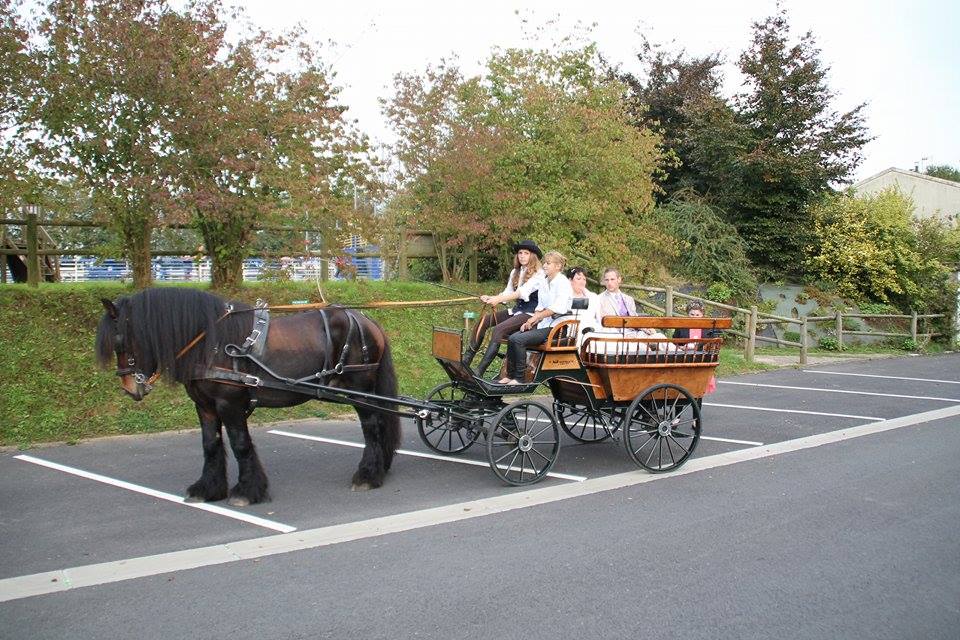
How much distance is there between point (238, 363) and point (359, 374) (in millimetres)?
1075

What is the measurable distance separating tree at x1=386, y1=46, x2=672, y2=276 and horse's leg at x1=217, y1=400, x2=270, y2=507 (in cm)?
851

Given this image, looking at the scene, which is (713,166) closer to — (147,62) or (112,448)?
(147,62)

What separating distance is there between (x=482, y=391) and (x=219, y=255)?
254 inches

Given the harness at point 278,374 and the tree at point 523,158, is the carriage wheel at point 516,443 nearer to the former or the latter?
the harness at point 278,374

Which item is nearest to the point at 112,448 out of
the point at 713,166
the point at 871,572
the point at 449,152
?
the point at 871,572

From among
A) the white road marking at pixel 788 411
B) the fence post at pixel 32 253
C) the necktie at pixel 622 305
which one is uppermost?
the fence post at pixel 32 253

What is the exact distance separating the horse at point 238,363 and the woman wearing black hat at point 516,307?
3.60 feet

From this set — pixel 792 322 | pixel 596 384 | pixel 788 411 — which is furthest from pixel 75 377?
pixel 792 322

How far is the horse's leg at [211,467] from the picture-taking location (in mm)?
6121

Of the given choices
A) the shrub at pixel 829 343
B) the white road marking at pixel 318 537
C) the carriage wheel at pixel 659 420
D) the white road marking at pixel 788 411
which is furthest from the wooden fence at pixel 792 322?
the white road marking at pixel 318 537

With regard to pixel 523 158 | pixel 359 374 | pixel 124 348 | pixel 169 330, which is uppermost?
pixel 523 158

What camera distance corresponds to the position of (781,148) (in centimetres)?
2145

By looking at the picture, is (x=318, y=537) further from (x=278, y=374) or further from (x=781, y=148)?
(x=781, y=148)

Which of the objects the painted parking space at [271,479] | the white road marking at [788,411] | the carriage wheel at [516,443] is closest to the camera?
the painted parking space at [271,479]
